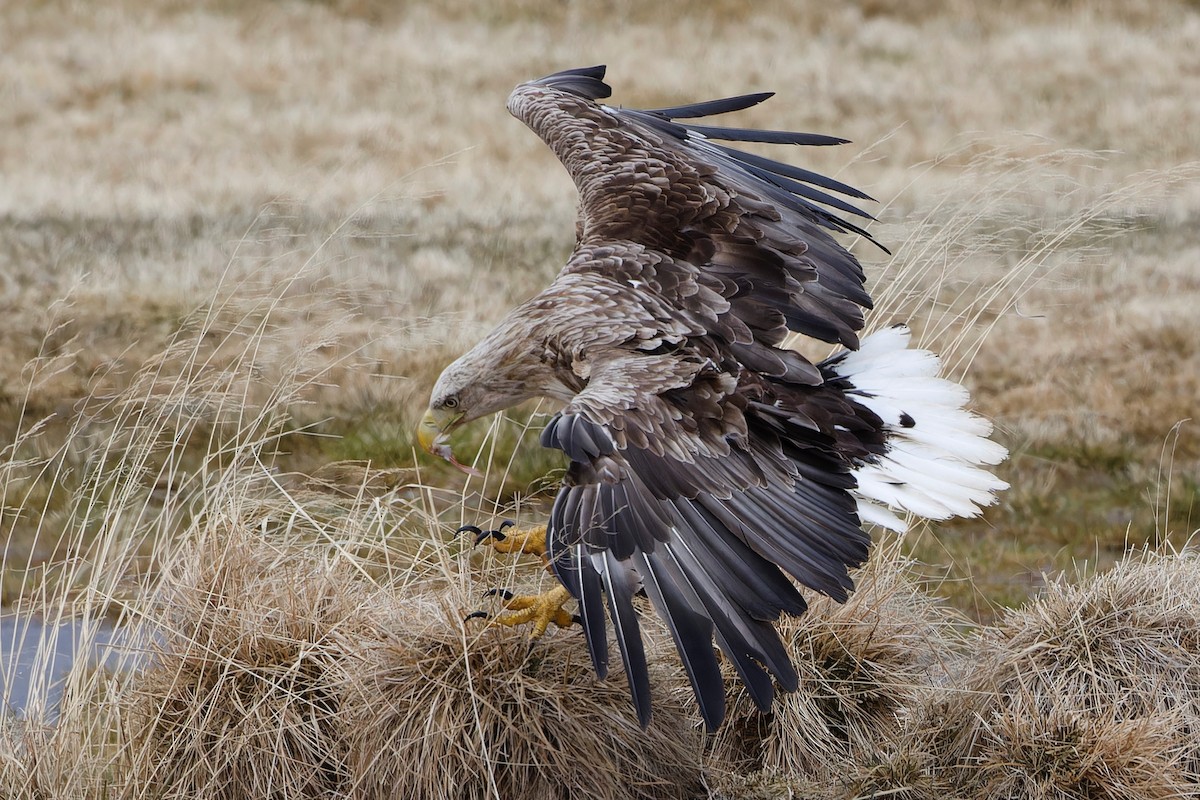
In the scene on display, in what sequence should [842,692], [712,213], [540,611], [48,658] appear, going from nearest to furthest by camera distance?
[540,611] < [48,658] < [842,692] < [712,213]

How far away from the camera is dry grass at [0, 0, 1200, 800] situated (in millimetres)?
3857

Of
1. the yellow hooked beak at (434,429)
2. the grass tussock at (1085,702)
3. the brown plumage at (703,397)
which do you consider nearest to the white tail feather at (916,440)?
the brown plumage at (703,397)

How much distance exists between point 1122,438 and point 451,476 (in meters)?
3.49

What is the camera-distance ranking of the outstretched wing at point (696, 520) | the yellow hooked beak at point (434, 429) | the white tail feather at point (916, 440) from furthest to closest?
the yellow hooked beak at point (434, 429), the white tail feather at point (916, 440), the outstretched wing at point (696, 520)

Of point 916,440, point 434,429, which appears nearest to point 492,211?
point 434,429

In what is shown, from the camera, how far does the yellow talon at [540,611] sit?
3668 millimetres

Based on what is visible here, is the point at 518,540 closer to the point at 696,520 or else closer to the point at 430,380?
the point at 696,520

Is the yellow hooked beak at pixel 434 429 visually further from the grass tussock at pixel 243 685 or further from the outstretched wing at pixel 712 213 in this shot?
the outstretched wing at pixel 712 213

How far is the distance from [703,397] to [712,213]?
45.2 inches

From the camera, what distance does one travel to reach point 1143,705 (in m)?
3.95

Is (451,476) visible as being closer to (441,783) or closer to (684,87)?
(441,783)

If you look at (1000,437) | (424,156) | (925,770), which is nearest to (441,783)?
(925,770)

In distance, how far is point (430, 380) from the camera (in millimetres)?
7711

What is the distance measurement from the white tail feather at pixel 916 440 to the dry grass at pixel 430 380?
38cm
